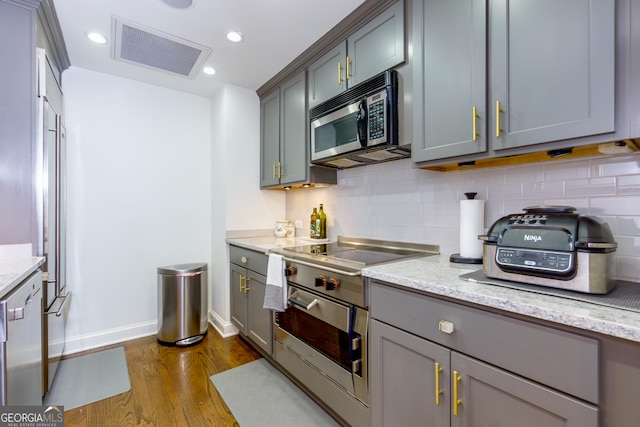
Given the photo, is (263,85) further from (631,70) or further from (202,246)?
(631,70)

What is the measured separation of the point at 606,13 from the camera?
0.96 m

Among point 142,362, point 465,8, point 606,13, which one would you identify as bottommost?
point 142,362

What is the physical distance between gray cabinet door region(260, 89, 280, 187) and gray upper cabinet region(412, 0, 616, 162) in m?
1.53

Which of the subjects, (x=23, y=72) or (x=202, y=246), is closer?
(x=23, y=72)

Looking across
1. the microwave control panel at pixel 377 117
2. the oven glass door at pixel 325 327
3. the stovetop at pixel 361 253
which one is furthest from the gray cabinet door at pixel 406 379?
the microwave control panel at pixel 377 117

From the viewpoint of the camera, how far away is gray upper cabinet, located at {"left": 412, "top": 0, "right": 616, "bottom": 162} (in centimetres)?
99

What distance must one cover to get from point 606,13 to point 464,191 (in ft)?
2.97

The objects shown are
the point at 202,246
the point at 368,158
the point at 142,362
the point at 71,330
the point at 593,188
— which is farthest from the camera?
the point at 202,246

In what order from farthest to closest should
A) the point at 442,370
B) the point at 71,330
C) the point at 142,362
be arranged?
1. the point at 71,330
2. the point at 142,362
3. the point at 442,370

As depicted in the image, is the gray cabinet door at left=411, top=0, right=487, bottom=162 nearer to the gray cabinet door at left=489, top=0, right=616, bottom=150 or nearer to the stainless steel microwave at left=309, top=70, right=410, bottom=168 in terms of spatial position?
the gray cabinet door at left=489, top=0, right=616, bottom=150

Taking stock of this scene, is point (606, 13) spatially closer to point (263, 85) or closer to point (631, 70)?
point (631, 70)

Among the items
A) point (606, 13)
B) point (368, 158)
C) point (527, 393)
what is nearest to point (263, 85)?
point (368, 158)

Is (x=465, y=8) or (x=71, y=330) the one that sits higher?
(x=465, y=8)

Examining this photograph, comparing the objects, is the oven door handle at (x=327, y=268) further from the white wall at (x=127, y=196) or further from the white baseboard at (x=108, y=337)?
the white baseboard at (x=108, y=337)
